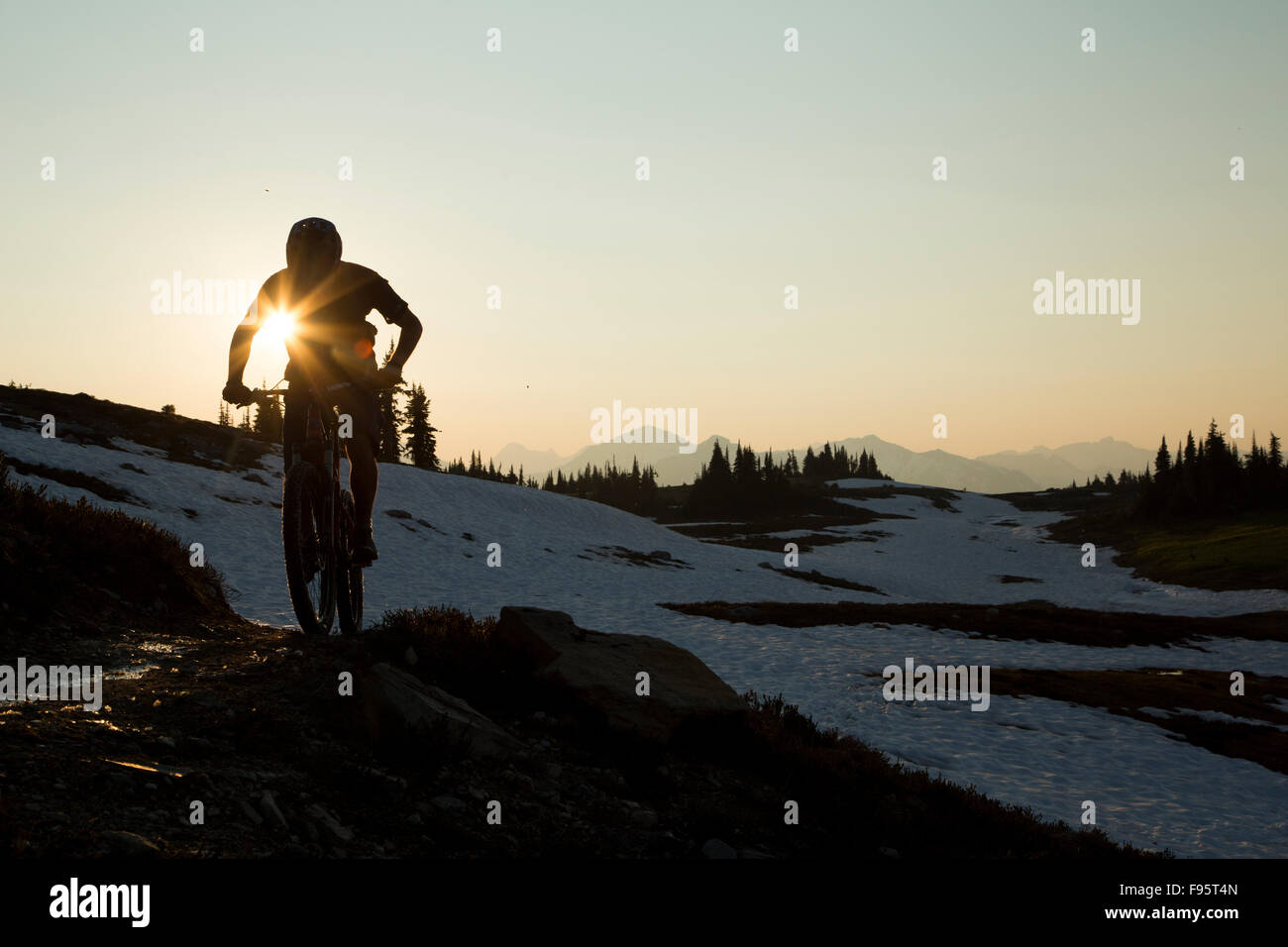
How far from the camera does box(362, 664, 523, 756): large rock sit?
5582 millimetres

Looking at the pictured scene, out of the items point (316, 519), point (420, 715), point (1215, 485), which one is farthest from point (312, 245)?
point (1215, 485)

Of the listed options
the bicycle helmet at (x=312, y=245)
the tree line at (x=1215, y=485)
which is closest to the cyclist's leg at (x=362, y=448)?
the bicycle helmet at (x=312, y=245)

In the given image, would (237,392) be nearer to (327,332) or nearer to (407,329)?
(327,332)

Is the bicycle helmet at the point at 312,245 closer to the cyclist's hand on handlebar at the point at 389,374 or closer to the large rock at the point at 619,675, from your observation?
the cyclist's hand on handlebar at the point at 389,374

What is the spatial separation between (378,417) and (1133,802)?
13.3 meters

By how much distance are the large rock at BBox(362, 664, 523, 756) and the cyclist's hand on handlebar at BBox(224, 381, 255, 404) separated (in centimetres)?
292

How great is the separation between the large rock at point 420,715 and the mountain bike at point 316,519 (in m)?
1.62

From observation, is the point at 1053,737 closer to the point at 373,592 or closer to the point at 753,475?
the point at 373,592

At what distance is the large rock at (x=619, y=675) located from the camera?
7.33 metres

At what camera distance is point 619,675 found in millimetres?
7949

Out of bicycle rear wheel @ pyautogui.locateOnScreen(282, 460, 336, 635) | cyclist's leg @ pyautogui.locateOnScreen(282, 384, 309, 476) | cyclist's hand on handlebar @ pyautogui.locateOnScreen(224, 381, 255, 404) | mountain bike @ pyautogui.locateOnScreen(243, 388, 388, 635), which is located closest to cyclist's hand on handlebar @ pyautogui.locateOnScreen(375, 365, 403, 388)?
mountain bike @ pyautogui.locateOnScreen(243, 388, 388, 635)

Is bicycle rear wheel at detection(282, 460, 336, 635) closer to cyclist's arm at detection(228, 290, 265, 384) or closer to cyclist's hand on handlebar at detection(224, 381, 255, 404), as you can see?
cyclist's hand on handlebar at detection(224, 381, 255, 404)
